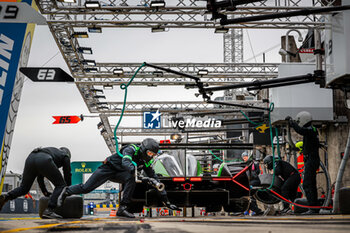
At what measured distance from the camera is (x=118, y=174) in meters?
9.77

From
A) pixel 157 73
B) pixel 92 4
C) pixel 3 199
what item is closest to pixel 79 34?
pixel 92 4

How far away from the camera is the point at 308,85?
16.5 m

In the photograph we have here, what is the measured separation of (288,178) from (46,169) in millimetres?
6565

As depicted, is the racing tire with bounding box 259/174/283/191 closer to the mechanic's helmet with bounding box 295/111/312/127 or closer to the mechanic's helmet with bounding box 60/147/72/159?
the mechanic's helmet with bounding box 295/111/312/127

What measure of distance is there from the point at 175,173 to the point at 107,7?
25.8 ft

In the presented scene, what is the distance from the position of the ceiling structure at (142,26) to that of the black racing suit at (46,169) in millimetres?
6822

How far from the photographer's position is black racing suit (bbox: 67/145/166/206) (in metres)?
9.34

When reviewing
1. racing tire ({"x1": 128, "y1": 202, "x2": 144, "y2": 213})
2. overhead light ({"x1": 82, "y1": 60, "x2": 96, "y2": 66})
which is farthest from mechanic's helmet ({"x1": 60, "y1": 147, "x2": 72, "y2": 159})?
overhead light ({"x1": 82, "y1": 60, "x2": 96, "y2": 66})

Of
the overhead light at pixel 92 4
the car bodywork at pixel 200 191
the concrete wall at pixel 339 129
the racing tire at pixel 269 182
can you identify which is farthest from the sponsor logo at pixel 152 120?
the car bodywork at pixel 200 191

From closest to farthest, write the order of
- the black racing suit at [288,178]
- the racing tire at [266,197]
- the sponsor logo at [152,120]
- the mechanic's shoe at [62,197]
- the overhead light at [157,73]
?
the mechanic's shoe at [62,197], the black racing suit at [288,178], the racing tire at [266,197], the overhead light at [157,73], the sponsor logo at [152,120]

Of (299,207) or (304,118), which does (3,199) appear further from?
(299,207)

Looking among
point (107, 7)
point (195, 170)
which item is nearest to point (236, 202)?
point (195, 170)

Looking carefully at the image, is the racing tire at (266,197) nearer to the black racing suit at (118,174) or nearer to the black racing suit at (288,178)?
the black racing suit at (288,178)

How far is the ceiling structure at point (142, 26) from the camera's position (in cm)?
1784
